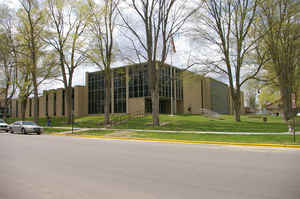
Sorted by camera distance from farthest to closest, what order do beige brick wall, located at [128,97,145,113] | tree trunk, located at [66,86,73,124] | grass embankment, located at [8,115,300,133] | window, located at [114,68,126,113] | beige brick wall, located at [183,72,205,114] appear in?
1. beige brick wall, located at [183,72,205,114]
2. window, located at [114,68,126,113]
3. beige brick wall, located at [128,97,145,113]
4. tree trunk, located at [66,86,73,124]
5. grass embankment, located at [8,115,300,133]

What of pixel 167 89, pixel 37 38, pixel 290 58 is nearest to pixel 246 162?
pixel 290 58

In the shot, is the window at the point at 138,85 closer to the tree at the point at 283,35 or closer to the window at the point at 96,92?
the window at the point at 96,92

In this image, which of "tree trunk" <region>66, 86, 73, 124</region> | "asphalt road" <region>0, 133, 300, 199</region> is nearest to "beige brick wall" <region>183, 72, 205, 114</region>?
"tree trunk" <region>66, 86, 73, 124</region>

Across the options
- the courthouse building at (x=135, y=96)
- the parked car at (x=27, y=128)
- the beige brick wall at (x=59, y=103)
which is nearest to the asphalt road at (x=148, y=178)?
the parked car at (x=27, y=128)

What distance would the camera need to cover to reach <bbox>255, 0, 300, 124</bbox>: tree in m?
25.5

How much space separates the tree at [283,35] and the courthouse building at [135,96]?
15292mm

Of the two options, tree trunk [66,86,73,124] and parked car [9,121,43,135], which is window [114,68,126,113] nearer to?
tree trunk [66,86,73,124]

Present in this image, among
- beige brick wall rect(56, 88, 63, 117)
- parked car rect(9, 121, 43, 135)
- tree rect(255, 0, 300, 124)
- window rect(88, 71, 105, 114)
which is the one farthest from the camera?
beige brick wall rect(56, 88, 63, 117)

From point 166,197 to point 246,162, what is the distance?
4.53 meters

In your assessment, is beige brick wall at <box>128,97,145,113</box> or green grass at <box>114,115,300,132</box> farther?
beige brick wall at <box>128,97,145,113</box>

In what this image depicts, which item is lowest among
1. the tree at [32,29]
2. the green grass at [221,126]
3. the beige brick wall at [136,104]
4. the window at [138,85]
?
the green grass at [221,126]

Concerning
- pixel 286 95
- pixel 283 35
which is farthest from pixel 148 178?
pixel 283 35

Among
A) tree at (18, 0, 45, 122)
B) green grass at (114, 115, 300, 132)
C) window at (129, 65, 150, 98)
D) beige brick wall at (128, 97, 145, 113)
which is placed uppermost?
tree at (18, 0, 45, 122)

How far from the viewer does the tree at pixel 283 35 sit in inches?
1005
